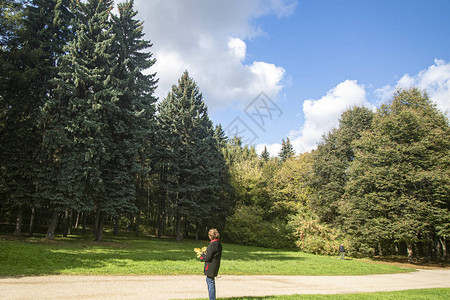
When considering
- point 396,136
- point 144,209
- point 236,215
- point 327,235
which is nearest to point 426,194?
point 396,136

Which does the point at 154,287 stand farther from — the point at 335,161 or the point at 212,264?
the point at 335,161

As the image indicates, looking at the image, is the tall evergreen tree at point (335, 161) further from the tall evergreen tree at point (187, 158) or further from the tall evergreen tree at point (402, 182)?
the tall evergreen tree at point (187, 158)

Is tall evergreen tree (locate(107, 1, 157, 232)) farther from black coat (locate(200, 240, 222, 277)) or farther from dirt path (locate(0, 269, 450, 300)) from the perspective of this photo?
black coat (locate(200, 240, 222, 277))

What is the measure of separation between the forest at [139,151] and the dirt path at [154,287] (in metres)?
11.4

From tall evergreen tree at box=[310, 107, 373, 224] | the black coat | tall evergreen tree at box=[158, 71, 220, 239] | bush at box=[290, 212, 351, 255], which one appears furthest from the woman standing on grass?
tall evergreen tree at box=[310, 107, 373, 224]

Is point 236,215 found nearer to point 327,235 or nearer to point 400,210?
point 327,235

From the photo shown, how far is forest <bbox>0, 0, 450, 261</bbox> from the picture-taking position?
18.5 metres

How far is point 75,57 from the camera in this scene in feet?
63.2

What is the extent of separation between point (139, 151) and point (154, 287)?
1593 centimetres

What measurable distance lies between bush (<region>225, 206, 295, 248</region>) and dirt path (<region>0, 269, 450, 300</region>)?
20142 mm

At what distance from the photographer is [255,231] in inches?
1277

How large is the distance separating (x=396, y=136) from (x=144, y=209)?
113ft

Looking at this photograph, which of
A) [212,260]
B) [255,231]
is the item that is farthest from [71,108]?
[255,231]

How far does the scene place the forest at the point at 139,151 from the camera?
18469 millimetres
